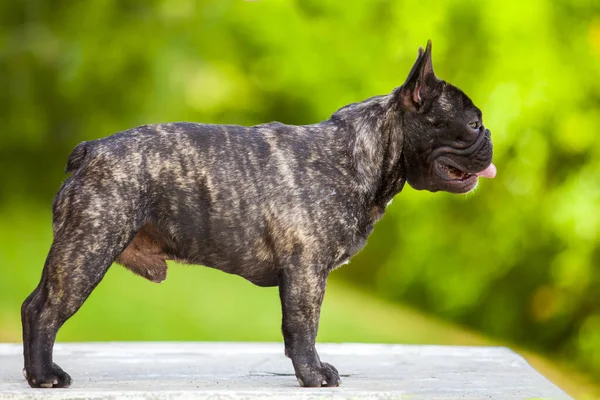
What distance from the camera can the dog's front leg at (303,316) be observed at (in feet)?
17.7

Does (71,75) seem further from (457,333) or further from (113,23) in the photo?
(457,333)

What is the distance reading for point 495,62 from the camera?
11.4m

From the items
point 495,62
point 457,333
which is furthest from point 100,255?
point 457,333

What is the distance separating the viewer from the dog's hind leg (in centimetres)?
523

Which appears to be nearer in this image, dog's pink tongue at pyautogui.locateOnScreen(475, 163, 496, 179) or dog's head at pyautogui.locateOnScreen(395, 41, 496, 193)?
dog's head at pyautogui.locateOnScreen(395, 41, 496, 193)

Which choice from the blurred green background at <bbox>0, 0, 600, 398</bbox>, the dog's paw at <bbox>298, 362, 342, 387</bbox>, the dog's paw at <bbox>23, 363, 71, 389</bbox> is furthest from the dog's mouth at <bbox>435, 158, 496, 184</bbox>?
the blurred green background at <bbox>0, 0, 600, 398</bbox>

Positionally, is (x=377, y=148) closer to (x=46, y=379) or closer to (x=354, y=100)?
(x=46, y=379)

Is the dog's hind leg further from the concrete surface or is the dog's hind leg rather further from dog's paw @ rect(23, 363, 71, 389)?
the concrete surface

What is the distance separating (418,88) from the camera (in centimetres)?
559

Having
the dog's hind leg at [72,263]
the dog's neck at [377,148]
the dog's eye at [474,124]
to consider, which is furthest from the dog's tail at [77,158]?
the dog's eye at [474,124]

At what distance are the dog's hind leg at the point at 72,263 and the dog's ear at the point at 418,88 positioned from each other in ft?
5.74

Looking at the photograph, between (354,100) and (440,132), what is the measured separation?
21.0 feet

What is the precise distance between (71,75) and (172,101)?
4.69ft

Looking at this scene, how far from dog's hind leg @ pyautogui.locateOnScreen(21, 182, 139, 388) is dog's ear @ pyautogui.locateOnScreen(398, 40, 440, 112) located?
1.75 meters
